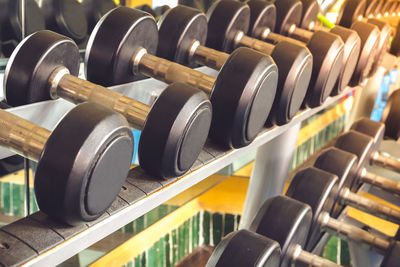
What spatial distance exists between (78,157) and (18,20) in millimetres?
435

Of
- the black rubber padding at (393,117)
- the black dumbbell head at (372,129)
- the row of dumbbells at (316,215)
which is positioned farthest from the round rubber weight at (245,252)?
the black rubber padding at (393,117)

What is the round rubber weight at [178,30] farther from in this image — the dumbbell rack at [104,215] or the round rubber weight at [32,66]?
the round rubber weight at [32,66]

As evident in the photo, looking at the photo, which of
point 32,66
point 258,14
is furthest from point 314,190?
point 32,66

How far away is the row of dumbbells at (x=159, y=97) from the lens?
0.50m

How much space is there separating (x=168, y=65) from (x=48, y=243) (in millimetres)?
342

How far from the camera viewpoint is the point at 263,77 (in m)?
0.71

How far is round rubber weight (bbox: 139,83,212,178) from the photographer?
1.97 feet

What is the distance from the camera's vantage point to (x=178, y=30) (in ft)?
2.71

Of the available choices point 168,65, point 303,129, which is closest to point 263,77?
point 168,65

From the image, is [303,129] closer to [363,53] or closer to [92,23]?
[363,53]

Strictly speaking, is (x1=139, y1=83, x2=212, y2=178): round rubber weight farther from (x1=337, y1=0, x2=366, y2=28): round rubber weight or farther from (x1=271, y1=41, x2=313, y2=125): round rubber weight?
(x1=337, y1=0, x2=366, y2=28): round rubber weight

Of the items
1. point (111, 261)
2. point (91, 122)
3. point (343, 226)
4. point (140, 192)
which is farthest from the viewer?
point (111, 261)

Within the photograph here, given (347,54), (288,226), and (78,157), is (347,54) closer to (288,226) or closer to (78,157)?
(288,226)

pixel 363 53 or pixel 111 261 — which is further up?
pixel 363 53
